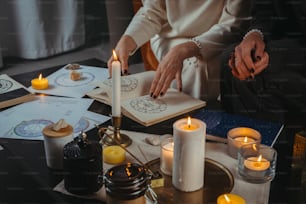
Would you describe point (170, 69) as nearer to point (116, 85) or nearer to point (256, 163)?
point (116, 85)

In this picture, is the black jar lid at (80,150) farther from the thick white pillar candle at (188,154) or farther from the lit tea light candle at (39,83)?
the lit tea light candle at (39,83)

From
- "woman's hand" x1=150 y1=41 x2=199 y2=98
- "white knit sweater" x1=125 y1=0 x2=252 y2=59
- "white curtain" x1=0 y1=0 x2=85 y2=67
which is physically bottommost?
"white curtain" x1=0 y1=0 x2=85 y2=67

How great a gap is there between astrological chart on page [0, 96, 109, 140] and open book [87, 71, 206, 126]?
0.06 meters

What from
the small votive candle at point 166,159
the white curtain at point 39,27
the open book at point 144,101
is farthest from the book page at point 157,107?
the white curtain at point 39,27

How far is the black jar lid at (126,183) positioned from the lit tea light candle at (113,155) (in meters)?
0.19

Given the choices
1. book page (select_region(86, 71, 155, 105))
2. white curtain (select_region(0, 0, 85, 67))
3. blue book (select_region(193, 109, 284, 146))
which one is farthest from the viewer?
white curtain (select_region(0, 0, 85, 67))

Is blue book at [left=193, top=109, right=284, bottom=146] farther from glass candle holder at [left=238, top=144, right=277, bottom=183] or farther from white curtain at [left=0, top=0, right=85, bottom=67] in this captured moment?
white curtain at [left=0, top=0, right=85, bottom=67]

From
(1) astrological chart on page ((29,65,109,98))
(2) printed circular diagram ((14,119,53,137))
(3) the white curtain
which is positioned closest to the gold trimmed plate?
(2) printed circular diagram ((14,119,53,137))

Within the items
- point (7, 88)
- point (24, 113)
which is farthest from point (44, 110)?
point (7, 88)

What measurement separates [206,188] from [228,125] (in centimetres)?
28

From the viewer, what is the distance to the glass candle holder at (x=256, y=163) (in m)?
0.91

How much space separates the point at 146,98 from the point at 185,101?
0.37 feet

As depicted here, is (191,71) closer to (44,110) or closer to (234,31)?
(234,31)

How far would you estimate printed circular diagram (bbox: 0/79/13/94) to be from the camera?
4.41 feet
